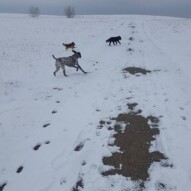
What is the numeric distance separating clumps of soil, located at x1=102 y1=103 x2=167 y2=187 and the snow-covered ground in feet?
0.60

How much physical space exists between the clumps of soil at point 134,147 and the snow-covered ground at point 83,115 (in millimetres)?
181

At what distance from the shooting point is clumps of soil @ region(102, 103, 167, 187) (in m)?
5.86

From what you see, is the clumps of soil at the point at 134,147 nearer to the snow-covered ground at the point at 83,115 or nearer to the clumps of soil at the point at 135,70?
the snow-covered ground at the point at 83,115

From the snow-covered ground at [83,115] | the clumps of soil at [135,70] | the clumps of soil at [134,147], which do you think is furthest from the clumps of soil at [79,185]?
the clumps of soil at [135,70]

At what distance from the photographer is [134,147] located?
6711 mm

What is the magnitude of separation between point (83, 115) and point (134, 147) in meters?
2.49

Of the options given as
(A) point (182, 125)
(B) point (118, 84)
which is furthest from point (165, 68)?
(A) point (182, 125)

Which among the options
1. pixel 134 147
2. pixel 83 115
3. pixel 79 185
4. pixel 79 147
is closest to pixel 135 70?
pixel 83 115

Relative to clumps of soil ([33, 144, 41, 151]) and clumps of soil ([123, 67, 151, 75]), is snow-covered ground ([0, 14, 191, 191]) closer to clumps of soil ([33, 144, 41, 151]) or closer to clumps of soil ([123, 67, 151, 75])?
clumps of soil ([33, 144, 41, 151])

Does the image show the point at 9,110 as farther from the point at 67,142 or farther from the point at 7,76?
the point at 7,76

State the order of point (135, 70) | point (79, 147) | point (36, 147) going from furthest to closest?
point (135, 70) < point (36, 147) < point (79, 147)

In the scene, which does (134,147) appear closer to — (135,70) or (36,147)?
(36,147)

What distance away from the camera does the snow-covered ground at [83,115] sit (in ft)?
19.0

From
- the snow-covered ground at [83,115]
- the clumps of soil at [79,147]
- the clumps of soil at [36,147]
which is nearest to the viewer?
the snow-covered ground at [83,115]
